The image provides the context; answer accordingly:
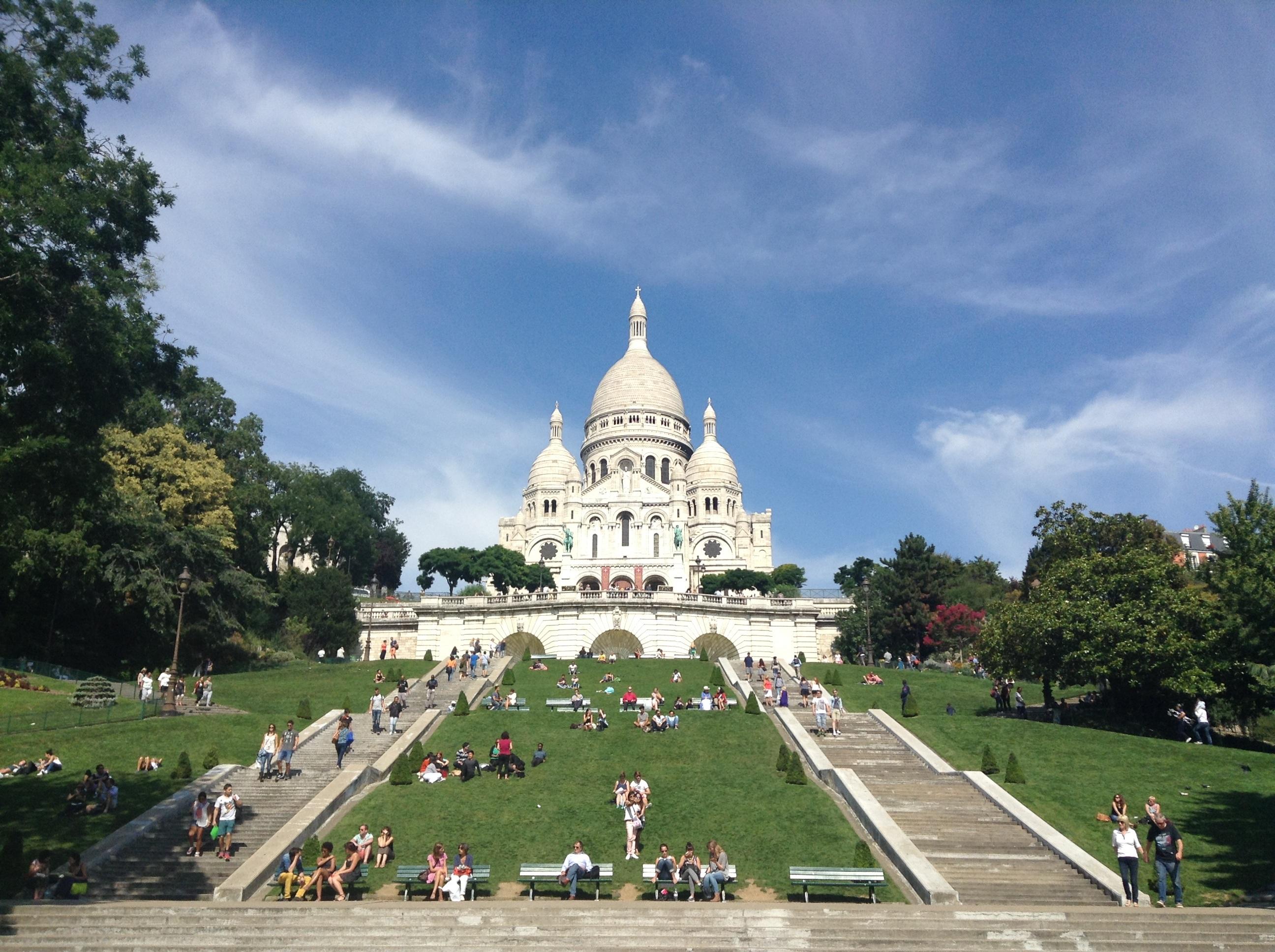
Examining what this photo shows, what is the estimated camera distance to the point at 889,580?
60750 mm

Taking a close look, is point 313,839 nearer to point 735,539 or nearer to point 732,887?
point 732,887

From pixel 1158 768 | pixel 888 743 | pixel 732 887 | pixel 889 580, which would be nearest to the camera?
pixel 732 887

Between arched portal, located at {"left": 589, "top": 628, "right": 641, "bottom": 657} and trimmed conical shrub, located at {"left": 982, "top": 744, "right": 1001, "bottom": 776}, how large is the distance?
1311 inches

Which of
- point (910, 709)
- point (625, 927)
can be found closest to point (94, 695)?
point (625, 927)

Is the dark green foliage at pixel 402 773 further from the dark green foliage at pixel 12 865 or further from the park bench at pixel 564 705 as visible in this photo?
the park bench at pixel 564 705

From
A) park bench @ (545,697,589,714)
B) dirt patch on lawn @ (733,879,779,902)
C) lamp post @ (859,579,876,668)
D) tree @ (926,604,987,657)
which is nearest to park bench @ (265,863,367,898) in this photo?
dirt patch on lawn @ (733,879,779,902)

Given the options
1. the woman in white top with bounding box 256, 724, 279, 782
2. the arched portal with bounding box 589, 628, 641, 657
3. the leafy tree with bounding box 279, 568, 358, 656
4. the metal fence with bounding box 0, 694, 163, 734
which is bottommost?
the woman in white top with bounding box 256, 724, 279, 782

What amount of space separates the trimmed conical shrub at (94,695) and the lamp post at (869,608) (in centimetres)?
3903

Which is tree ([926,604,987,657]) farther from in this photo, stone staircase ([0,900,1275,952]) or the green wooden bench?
stone staircase ([0,900,1275,952])

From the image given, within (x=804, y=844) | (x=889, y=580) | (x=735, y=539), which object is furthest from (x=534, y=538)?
(x=804, y=844)

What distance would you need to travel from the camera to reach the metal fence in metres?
26.1

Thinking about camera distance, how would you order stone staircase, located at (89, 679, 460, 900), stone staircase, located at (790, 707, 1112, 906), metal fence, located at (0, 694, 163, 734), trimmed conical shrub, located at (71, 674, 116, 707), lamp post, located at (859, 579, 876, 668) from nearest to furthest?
stone staircase, located at (790, 707, 1112, 906) → stone staircase, located at (89, 679, 460, 900) → metal fence, located at (0, 694, 163, 734) → trimmed conical shrub, located at (71, 674, 116, 707) → lamp post, located at (859, 579, 876, 668)

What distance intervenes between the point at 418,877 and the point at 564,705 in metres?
16.1

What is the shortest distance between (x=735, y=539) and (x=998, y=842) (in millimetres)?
85177
